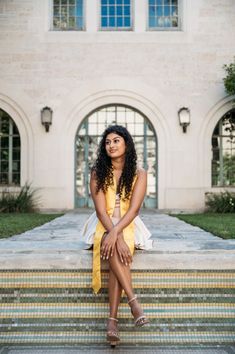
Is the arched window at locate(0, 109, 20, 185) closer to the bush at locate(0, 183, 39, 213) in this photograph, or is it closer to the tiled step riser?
the bush at locate(0, 183, 39, 213)

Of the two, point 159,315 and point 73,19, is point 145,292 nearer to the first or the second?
point 159,315

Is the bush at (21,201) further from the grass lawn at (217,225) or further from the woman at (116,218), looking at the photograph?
the woman at (116,218)

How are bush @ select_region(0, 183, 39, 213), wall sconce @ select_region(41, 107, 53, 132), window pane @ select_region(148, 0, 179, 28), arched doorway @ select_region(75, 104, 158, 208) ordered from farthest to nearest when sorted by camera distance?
window pane @ select_region(148, 0, 179, 28) → arched doorway @ select_region(75, 104, 158, 208) → wall sconce @ select_region(41, 107, 53, 132) → bush @ select_region(0, 183, 39, 213)

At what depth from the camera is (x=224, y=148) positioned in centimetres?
1319

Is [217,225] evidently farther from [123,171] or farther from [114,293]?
[114,293]

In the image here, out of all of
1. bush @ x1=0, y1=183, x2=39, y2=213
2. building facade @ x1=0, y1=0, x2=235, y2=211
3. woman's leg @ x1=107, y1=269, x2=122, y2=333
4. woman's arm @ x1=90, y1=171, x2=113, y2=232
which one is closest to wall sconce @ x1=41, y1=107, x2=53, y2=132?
building facade @ x1=0, y1=0, x2=235, y2=211

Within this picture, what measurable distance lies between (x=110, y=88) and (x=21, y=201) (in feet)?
13.2


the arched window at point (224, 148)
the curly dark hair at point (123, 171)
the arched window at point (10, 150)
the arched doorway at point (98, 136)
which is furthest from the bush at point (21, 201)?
the curly dark hair at point (123, 171)

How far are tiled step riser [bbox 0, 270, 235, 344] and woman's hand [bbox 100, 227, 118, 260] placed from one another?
301 millimetres

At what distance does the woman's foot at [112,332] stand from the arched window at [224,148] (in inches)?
414

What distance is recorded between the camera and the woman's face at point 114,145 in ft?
12.0

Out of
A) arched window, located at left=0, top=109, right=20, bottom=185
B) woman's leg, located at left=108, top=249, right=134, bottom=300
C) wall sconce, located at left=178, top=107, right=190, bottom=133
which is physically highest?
wall sconce, located at left=178, top=107, right=190, bottom=133

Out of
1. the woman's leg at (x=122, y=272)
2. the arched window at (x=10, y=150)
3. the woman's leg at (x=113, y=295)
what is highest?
the arched window at (x=10, y=150)

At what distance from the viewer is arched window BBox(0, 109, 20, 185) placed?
1295 cm
